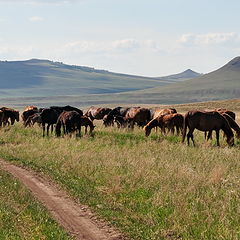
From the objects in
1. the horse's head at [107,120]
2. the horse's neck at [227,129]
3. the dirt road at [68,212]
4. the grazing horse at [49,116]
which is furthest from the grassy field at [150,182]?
the horse's head at [107,120]

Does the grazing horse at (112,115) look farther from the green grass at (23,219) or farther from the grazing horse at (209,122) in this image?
the green grass at (23,219)

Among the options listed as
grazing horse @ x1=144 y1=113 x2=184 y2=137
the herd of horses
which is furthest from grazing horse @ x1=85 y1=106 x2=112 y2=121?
grazing horse @ x1=144 y1=113 x2=184 y2=137

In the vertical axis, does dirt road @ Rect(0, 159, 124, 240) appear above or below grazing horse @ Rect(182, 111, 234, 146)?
below

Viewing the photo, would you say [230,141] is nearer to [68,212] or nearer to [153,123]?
[153,123]

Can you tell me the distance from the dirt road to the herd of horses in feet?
33.7

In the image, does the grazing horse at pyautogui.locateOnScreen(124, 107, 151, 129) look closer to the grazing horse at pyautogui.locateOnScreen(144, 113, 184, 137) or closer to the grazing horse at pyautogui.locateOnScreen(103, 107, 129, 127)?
the grazing horse at pyautogui.locateOnScreen(103, 107, 129, 127)

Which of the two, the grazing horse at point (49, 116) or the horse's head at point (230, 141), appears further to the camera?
the grazing horse at point (49, 116)

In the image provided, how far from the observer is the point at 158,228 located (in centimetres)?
1095

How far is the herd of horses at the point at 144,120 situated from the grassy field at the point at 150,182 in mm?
1102

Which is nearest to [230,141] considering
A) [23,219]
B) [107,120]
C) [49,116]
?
[49,116]

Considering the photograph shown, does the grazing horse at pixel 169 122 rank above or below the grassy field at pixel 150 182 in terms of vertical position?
above

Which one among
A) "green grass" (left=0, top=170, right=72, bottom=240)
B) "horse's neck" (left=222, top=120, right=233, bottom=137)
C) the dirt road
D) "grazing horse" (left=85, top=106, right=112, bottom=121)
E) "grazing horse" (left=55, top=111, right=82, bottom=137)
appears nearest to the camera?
"green grass" (left=0, top=170, right=72, bottom=240)

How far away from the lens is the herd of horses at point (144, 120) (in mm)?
25078

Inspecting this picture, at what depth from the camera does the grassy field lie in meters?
11.0
